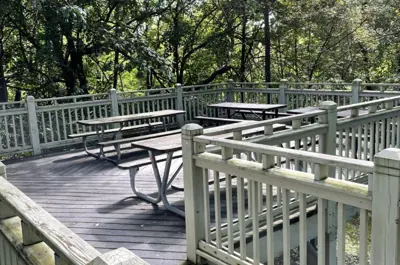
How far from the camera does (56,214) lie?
417cm

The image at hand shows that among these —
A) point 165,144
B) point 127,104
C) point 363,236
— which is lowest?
point 363,236

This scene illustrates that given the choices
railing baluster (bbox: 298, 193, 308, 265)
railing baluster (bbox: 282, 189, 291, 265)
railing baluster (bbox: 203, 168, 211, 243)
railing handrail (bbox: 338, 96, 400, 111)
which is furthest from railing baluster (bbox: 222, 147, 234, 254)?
railing handrail (bbox: 338, 96, 400, 111)

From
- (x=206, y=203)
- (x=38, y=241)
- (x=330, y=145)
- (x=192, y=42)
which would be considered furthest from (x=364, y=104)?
(x=192, y=42)

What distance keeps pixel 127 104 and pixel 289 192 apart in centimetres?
617

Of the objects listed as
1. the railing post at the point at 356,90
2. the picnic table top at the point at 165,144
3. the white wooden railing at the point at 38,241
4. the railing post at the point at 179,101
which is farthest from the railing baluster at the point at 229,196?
the railing post at the point at 179,101

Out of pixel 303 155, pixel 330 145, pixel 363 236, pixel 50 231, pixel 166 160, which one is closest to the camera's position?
pixel 50 231

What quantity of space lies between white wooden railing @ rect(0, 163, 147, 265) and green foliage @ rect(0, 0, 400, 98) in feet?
25.6

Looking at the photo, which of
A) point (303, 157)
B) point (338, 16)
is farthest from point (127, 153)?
point (338, 16)

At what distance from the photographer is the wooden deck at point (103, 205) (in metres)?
3.44

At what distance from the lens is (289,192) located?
245cm

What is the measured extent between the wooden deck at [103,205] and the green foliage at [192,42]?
447 centimetres

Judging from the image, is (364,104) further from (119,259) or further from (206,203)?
(119,259)

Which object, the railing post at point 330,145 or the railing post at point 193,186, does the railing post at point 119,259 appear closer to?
the railing post at point 193,186

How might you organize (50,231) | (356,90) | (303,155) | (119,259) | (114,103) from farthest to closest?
1. (114,103)
2. (356,90)
3. (303,155)
4. (50,231)
5. (119,259)
